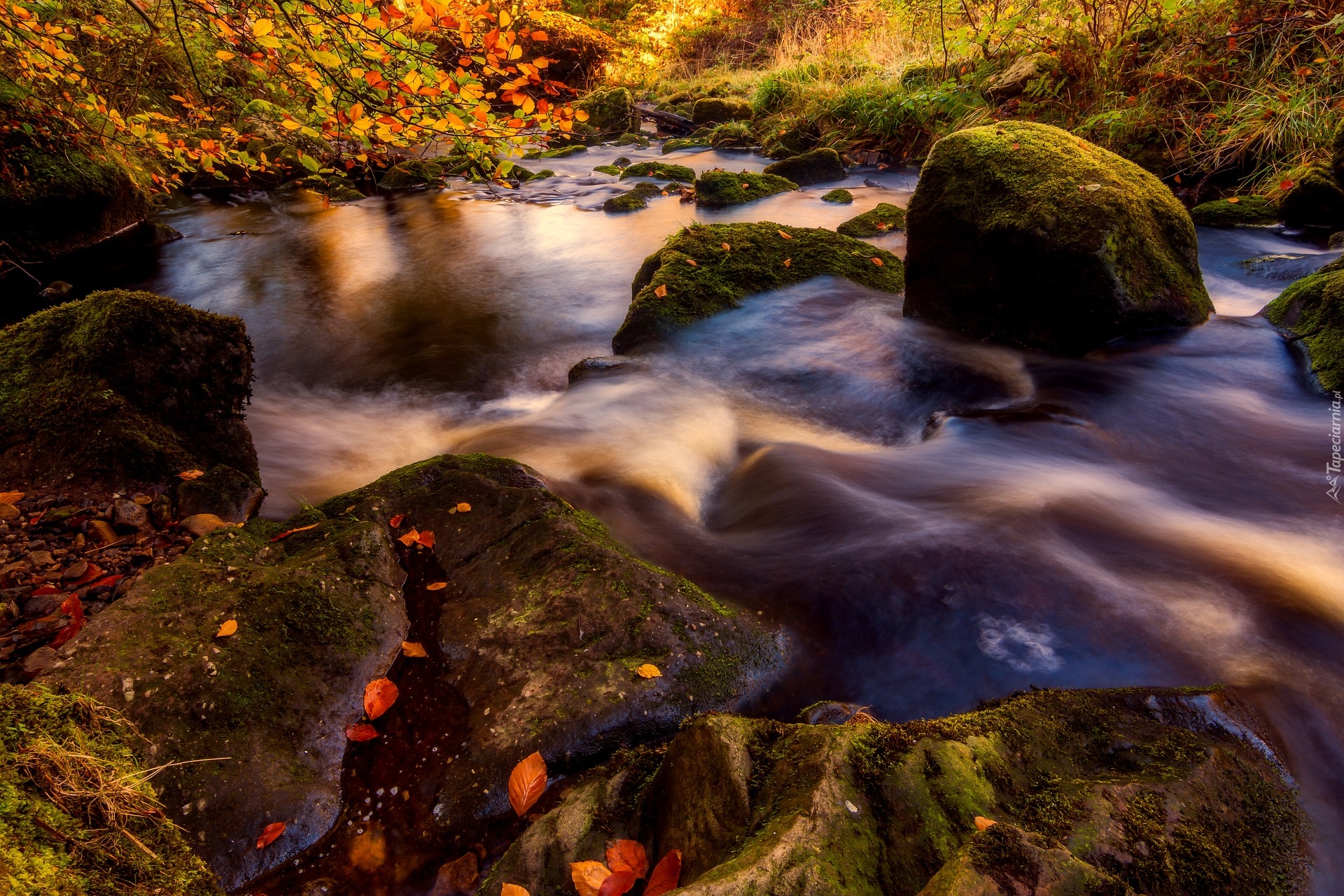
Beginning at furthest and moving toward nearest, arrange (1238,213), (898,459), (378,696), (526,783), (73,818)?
1. (1238,213)
2. (898,459)
3. (378,696)
4. (526,783)
5. (73,818)

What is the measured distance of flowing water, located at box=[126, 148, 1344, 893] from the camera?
2.80 meters

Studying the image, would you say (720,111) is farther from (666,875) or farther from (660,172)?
(666,875)

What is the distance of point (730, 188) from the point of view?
1205 centimetres

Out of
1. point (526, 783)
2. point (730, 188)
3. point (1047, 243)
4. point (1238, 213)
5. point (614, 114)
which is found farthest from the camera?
point (614, 114)

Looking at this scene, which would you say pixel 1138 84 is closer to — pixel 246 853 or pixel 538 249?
pixel 538 249

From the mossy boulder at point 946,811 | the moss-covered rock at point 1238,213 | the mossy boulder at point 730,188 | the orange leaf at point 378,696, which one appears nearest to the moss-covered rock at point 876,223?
the mossy boulder at point 730,188

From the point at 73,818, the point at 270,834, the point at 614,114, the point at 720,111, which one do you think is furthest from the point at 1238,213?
the point at 614,114

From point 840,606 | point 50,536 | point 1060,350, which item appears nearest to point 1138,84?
point 1060,350

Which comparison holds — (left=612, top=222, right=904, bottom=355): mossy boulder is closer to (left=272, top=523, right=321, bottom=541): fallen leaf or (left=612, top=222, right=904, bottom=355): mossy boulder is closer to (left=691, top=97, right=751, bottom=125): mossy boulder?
(left=272, top=523, right=321, bottom=541): fallen leaf

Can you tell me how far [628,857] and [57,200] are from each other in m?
11.4

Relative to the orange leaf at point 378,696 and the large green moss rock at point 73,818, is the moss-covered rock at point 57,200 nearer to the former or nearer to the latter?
the orange leaf at point 378,696

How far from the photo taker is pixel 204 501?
3633mm

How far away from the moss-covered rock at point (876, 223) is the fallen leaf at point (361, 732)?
28.6ft

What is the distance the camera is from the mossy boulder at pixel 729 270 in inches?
266
